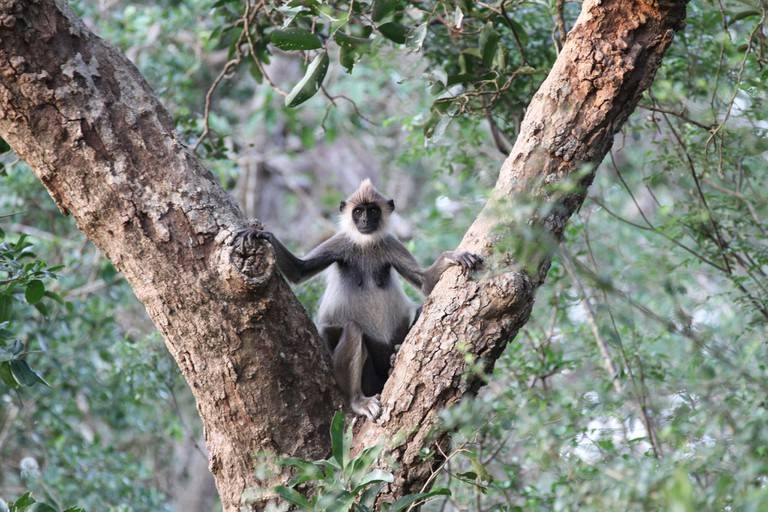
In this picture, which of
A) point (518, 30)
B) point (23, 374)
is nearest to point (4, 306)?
point (23, 374)

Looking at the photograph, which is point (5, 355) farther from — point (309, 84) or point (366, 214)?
point (366, 214)

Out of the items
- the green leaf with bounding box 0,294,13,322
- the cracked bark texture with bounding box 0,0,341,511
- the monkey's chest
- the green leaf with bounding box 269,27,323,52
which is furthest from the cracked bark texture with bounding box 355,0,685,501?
the monkey's chest

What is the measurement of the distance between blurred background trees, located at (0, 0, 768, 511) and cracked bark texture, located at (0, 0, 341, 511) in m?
0.82

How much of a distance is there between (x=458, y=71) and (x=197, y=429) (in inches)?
321

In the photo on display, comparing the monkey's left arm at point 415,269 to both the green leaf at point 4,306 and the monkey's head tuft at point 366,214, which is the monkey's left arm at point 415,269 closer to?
the monkey's head tuft at point 366,214

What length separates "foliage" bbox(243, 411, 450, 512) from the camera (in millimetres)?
3973

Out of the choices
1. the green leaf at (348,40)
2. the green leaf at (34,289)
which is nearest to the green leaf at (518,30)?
the green leaf at (348,40)

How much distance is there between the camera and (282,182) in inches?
723

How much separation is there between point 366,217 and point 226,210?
2881mm

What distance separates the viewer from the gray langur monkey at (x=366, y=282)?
6.68 meters

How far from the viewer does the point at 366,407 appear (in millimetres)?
5004

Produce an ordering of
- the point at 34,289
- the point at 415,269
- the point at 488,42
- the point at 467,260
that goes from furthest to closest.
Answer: the point at 415,269 < the point at 488,42 < the point at 34,289 < the point at 467,260

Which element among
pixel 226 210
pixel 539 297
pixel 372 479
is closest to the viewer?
pixel 372 479

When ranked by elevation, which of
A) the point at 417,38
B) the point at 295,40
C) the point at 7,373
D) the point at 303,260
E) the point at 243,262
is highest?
the point at 417,38
